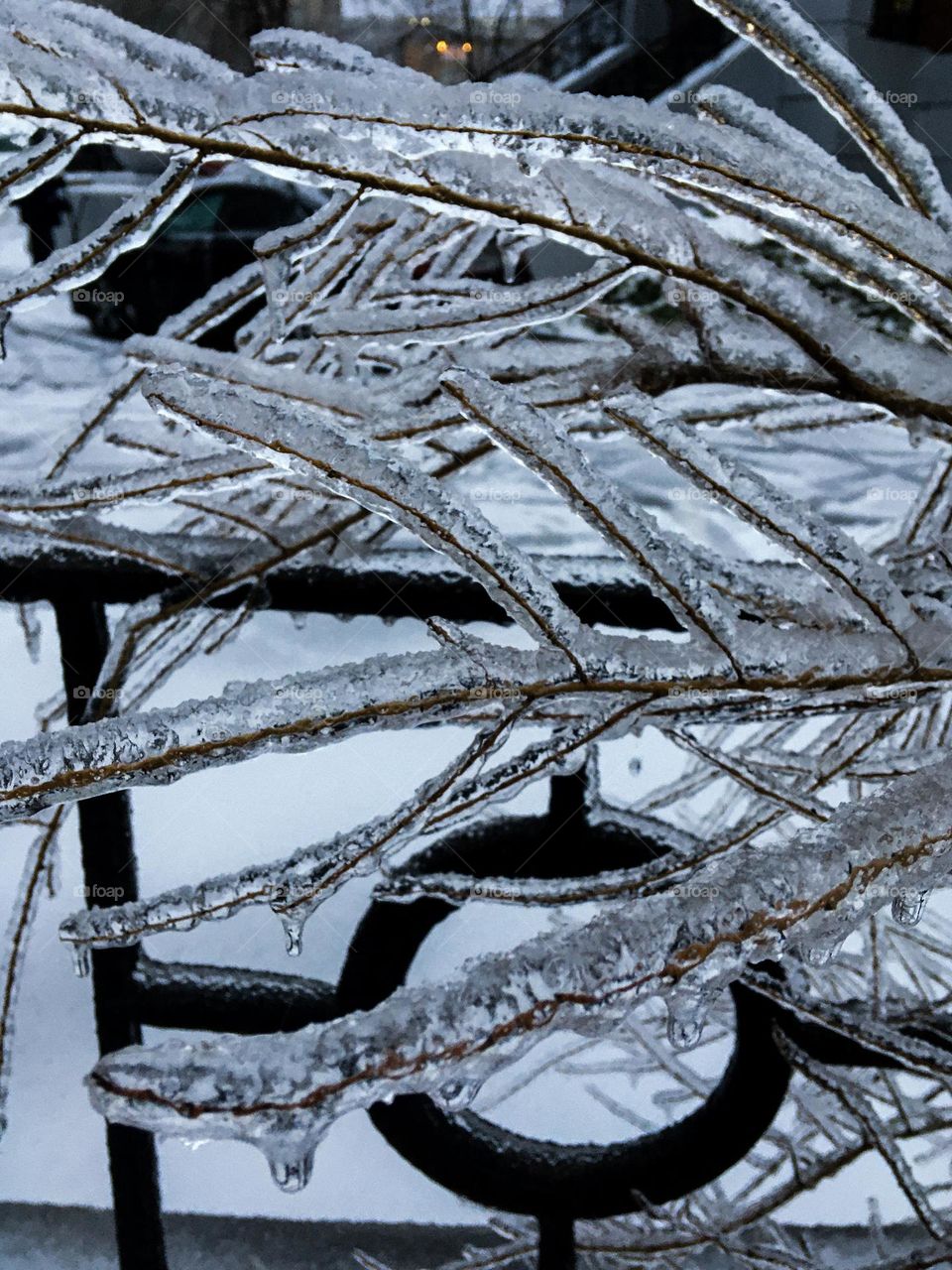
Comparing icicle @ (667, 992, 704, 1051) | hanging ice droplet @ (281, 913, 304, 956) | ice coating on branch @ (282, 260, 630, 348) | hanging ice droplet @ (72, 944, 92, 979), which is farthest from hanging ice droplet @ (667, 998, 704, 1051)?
hanging ice droplet @ (72, 944, 92, 979)

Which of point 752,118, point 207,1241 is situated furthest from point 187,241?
point 752,118

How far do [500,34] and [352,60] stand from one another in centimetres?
141

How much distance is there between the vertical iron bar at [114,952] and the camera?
2.00ft

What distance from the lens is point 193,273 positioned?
8.97ft

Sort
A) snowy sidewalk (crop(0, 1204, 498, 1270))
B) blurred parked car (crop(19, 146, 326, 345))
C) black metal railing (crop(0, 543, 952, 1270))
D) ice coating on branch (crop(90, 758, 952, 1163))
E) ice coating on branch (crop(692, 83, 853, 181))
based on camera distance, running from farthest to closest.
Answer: blurred parked car (crop(19, 146, 326, 345)) → snowy sidewalk (crop(0, 1204, 498, 1270)) → black metal railing (crop(0, 543, 952, 1270)) → ice coating on branch (crop(692, 83, 853, 181)) → ice coating on branch (crop(90, 758, 952, 1163))

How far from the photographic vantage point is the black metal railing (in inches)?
21.6

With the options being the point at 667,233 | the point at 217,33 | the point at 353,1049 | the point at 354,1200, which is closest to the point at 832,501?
the point at 217,33

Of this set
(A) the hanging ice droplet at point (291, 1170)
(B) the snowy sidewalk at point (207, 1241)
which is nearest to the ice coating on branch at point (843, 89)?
(A) the hanging ice droplet at point (291, 1170)

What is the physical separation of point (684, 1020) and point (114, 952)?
454mm

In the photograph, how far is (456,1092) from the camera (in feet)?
0.78

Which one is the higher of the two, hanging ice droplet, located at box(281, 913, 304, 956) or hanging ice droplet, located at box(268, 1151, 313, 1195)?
hanging ice droplet, located at box(268, 1151, 313, 1195)

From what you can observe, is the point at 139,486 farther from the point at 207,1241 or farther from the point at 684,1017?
the point at 207,1241

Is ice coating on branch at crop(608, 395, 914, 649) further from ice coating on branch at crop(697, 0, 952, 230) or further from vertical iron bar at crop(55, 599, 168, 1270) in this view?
vertical iron bar at crop(55, 599, 168, 1270)

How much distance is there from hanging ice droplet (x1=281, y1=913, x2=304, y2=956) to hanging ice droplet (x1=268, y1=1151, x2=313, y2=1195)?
9 centimetres
